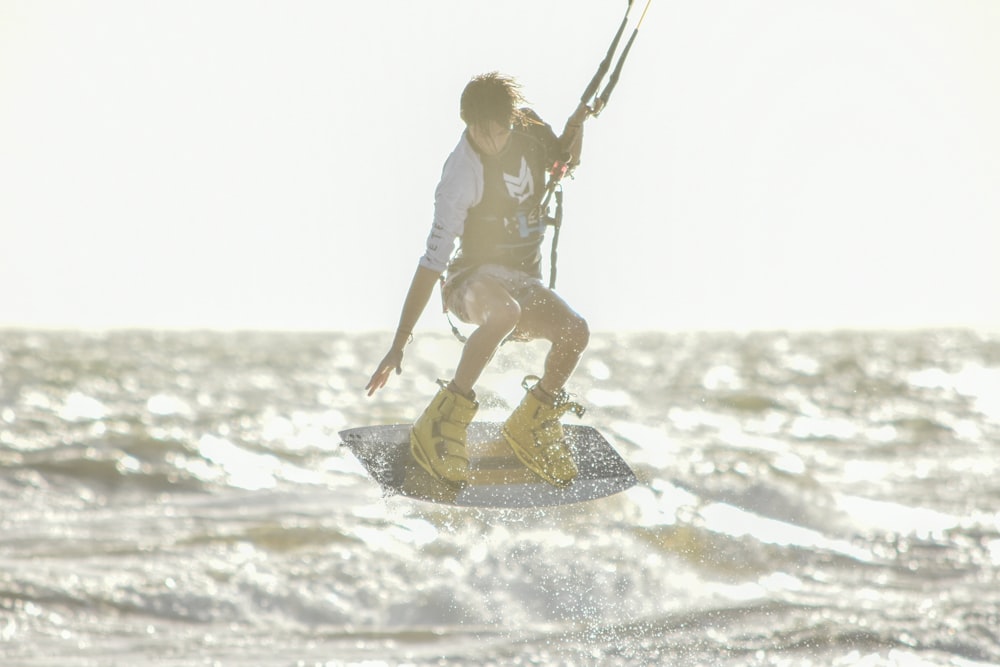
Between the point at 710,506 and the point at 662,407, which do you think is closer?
the point at 710,506

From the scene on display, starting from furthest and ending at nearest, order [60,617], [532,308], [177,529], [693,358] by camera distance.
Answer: [693,358] < [177,529] < [60,617] < [532,308]

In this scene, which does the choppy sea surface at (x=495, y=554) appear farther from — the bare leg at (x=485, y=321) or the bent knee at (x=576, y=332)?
the bent knee at (x=576, y=332)

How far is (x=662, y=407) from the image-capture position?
4059 centimetres

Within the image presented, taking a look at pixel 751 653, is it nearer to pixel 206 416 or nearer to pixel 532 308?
pixel 532 308

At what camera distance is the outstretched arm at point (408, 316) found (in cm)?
660

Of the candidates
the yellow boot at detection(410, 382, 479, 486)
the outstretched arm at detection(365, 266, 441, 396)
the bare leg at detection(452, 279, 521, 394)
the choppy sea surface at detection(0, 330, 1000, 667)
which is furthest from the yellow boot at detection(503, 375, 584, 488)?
the outstretched arm at detection(365, 266, 441, 396)

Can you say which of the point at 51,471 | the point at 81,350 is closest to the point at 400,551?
the point at 51,471

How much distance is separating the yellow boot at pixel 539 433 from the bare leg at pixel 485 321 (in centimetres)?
65

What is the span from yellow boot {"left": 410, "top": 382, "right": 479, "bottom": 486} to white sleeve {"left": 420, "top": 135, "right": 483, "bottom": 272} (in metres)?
0.99

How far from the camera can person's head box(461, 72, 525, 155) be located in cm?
663

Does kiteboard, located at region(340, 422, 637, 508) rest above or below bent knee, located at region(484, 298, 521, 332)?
below

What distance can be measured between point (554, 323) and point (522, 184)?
892 millimetres

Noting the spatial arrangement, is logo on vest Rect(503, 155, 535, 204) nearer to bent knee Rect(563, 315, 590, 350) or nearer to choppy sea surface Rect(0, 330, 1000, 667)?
bent knee Rect(563, 315, 590, 350)

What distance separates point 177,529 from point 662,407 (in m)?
26.9
